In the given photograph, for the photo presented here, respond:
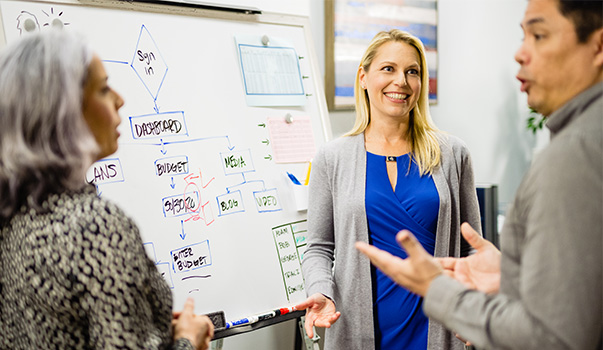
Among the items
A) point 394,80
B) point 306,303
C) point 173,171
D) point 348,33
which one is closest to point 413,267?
point 306,303

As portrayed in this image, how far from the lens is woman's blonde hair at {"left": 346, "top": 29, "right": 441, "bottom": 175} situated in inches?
65.1

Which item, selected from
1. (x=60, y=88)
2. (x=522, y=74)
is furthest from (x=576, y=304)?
(x=60, y=88)

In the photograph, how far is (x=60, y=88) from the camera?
0.88 meters

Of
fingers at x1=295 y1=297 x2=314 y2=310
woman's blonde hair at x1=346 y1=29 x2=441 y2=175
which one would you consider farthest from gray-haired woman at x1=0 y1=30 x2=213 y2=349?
woman's blonde hair at x1=346 y1=29 x2=441 y2=175

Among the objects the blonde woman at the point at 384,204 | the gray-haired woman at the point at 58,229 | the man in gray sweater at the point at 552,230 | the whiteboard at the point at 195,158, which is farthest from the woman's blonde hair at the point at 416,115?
the gray-haired woman at the point at 58,229

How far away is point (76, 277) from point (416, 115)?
1188 millimetres

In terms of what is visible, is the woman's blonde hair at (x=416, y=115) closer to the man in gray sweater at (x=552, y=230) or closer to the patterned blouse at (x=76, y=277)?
the man in gray sweater at (x=552, y=230)

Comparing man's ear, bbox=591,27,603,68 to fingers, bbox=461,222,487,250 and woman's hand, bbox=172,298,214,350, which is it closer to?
fingers, bbox=461,222,487,250

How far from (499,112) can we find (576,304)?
10.4ft

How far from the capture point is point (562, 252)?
73cm

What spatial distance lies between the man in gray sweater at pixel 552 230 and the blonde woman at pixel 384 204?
66cm

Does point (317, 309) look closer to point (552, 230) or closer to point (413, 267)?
point (413, 267)

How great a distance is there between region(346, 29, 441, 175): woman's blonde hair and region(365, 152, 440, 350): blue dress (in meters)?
0.07

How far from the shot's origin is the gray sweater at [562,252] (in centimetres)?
73
